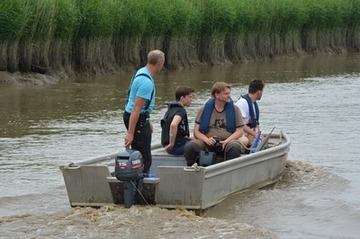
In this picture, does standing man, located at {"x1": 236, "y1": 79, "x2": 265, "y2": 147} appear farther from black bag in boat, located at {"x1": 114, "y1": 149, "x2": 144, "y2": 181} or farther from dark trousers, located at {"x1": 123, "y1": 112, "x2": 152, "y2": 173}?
black bag in boat, located at {"x1": 114, "y1": 149, "x2": 144, "y2": 181}

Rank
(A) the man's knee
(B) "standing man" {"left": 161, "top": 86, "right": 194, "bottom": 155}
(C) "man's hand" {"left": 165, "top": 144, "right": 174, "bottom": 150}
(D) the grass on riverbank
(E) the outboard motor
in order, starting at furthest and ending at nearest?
(D) the grass on riverbank
(C) "man's hand" {"left": 165, "top": 144, "right": 174, "bottom": 150}
(B) "standing man" {"left": 161, "top": 86, "right": 194, "bottom": 155}
(A) the man's knee
(E) the outboard motor

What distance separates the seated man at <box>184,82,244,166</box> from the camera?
12336mm

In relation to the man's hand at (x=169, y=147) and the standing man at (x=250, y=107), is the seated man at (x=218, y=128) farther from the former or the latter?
the standing man at (x=250, y=107)

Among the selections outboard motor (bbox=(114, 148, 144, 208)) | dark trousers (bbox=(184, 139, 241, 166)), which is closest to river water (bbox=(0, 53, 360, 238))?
outboard motor (bbox=(114, 148, 144, 208))

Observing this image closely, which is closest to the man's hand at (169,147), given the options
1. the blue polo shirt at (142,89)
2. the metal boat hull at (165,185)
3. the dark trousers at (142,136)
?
the metal boat hull at (165,185)

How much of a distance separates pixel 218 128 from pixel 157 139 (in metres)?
5.56

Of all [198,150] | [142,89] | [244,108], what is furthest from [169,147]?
[142,89]

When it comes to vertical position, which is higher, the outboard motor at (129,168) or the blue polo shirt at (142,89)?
the blue polo shirt at (142,89)

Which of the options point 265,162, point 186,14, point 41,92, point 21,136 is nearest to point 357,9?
point 186,14

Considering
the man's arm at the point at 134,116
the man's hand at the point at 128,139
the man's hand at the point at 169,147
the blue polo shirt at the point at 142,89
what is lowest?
the man's hand at the point at 169,147

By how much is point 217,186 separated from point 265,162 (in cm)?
150

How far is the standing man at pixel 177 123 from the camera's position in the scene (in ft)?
41.1

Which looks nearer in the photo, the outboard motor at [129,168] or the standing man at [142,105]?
the outboard motor at [129,168]

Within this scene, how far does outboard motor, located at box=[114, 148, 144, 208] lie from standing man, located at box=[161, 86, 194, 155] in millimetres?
1754
